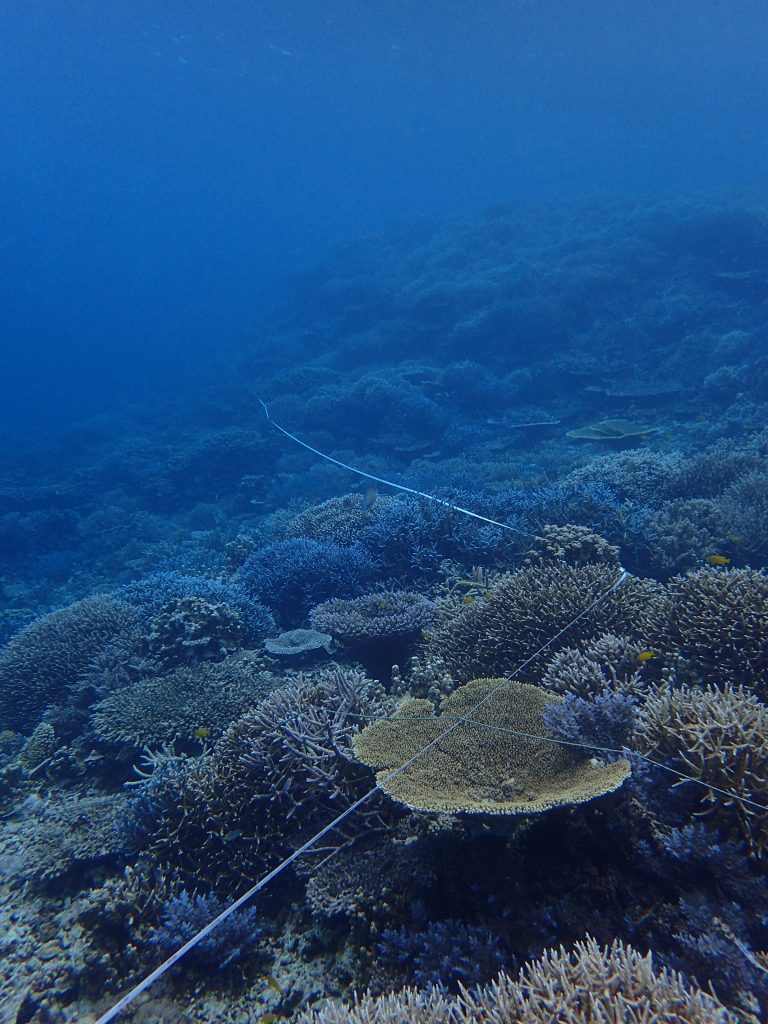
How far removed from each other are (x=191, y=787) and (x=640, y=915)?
→ 3001mm

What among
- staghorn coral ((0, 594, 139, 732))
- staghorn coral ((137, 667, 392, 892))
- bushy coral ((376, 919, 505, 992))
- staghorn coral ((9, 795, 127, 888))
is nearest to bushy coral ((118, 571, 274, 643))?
staghorn coral ((0, 594, 139, 732))

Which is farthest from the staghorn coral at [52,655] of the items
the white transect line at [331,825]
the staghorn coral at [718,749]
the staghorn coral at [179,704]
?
the staghorn coral at [718,749]

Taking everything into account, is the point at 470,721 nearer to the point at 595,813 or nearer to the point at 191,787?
the point at 595,813

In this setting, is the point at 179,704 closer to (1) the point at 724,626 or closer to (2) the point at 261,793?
(2) the point at 261,793

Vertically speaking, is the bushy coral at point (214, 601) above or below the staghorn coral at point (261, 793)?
above

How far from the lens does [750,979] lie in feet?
6.25

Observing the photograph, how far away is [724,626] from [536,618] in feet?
4.71

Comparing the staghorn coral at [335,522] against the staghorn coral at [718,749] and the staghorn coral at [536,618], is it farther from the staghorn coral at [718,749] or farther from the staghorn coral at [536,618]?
the staghorn coral at [718,749]

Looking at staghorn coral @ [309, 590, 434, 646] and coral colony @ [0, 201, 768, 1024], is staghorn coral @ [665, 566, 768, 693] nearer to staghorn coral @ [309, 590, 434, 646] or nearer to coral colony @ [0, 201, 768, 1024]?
coral colony @ [0, 201, 768, 1024]

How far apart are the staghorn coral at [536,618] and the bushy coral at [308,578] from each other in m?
2.47

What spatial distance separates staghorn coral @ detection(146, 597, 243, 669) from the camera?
6.28 m

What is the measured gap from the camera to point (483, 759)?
307cm

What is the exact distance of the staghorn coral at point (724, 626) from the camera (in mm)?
3723

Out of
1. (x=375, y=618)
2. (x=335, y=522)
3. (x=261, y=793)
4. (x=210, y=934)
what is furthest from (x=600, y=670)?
(x=335, y=522)
